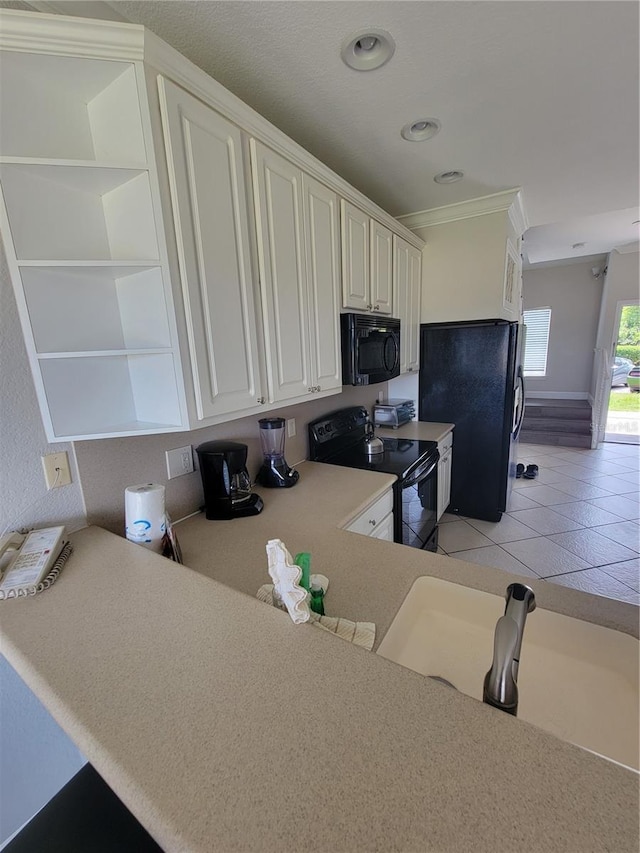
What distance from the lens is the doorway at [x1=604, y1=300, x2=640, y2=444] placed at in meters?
5.36

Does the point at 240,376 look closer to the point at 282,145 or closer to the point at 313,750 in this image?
the point at 282,145

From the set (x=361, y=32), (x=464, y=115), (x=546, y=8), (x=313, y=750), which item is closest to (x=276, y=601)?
(x=313, y=750)

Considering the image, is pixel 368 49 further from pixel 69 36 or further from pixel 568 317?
pixel 568 317

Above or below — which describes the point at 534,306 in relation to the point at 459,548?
above

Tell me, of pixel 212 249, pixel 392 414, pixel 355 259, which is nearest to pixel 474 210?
pixel 355 259

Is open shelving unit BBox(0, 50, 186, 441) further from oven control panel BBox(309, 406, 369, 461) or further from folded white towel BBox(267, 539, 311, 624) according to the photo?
oven control panel BBox(309, 406, 369, 461)

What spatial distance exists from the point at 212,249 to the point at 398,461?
149cm

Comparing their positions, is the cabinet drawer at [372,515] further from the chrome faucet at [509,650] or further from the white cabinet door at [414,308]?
the white cabinet door at [414,308]

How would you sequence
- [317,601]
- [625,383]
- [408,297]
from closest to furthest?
1. [317,601]
2. [408,297]
3. [625,383]

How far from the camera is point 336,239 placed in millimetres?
1840

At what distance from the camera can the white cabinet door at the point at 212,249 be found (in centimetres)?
107

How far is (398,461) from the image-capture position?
2154 mm

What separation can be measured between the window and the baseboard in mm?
365

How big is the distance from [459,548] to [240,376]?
7.88 feet
